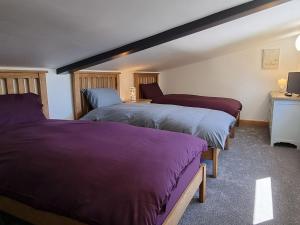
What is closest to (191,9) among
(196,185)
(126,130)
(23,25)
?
(126,130)

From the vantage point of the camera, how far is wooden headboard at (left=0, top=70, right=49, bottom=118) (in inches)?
94.9

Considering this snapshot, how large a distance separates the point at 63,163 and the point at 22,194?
29 centimetres

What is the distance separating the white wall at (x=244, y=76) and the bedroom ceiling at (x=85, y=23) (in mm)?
1657

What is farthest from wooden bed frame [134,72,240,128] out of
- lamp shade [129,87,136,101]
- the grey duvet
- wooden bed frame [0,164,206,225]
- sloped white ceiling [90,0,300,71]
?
wooden bed frame [0,164,206,225]

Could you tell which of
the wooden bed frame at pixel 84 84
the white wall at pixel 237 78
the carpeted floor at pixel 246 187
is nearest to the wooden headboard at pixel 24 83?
the wooden bed frame at pixel 84 84

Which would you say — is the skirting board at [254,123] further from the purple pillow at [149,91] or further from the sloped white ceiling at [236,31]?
the purple pillow at [149,91]

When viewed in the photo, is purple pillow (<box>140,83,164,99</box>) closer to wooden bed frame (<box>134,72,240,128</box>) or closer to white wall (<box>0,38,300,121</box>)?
wooden bed frame (<box>134,72,240,128</box>)

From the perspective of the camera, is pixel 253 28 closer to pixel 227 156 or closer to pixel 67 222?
pixel 227 156

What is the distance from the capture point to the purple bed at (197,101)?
3709mm

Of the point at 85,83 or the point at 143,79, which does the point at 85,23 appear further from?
the point at 143,79

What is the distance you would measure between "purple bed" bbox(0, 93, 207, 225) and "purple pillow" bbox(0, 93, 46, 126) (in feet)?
0.84

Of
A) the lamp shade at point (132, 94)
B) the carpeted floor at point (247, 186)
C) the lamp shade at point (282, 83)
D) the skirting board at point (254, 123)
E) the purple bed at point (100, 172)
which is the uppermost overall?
the lamp shade at point (282, 83)

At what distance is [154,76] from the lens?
5512mm

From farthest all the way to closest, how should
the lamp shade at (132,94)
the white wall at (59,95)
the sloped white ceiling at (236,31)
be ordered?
1. the lamp shade at (132,94)
2. the white wall at (59,95)
3. the sloped white ceiling at (236,31)
